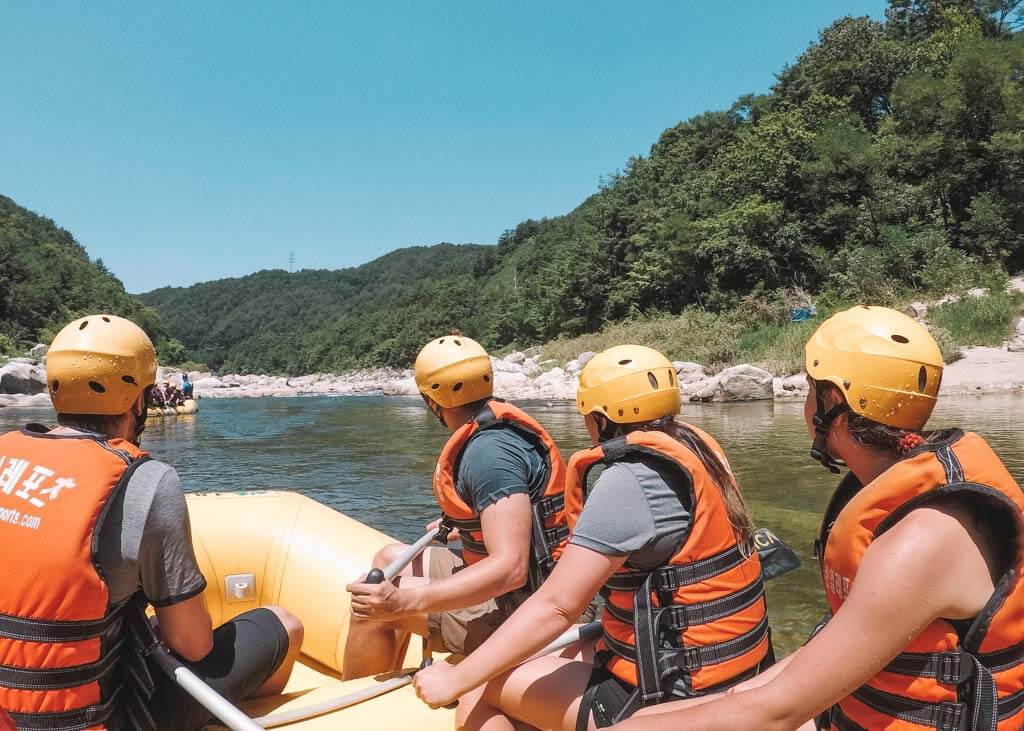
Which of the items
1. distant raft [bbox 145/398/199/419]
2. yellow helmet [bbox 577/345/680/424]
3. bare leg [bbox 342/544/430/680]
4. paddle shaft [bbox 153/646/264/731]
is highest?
yellow helmet [bbox 577/345/680/424]

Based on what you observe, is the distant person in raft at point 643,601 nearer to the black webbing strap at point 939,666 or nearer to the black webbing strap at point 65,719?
the black webbing strap at point 939,666

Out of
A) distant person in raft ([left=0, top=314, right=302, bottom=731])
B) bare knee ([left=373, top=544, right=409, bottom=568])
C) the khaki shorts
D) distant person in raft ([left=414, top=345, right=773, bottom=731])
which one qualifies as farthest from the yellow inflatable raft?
distant person in raft ([left=414, top=345, right=773, bottom=731])

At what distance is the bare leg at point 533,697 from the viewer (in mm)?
2080

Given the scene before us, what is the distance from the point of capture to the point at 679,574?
1936mm

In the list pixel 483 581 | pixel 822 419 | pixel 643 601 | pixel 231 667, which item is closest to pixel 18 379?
pixel 231 667

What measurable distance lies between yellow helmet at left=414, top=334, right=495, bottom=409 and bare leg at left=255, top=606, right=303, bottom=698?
3.38ft

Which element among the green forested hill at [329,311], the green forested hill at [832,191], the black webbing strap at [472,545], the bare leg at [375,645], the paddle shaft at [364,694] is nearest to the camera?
the paddle shaft at [364,694]

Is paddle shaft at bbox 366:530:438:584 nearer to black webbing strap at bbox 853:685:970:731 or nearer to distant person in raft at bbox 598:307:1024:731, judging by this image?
distant person in raft at bbox 598:307:1024:731

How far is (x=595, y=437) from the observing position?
7.99 feet

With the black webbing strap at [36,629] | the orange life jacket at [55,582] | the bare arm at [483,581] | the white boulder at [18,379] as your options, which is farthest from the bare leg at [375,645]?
the white boulder at [18,379]

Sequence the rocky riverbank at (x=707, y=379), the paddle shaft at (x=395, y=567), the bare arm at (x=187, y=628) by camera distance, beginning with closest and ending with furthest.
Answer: the bare arm at (x=187, y=628), the paddle shaft at (x=395, y=567), the rocky riverbank at (x=707, y=379)

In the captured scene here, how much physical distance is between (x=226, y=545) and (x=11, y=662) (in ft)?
5.71

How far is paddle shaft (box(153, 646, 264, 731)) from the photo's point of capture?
188 cm

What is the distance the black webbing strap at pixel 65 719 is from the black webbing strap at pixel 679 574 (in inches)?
57.5
